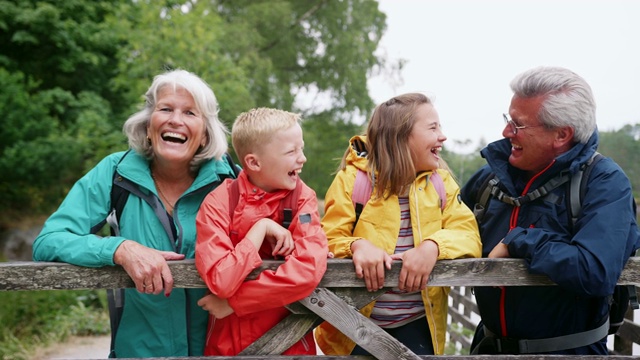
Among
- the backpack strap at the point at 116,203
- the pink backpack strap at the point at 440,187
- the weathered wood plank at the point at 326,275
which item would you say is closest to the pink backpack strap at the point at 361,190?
the pink backpack strap at the point at 440,187

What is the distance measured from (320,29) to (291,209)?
17.1 meters

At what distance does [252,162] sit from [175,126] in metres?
0.45

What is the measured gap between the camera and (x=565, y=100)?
257cm

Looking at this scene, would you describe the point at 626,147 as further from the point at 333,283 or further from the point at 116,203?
the point at 116,203

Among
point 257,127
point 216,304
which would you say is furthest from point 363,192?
point 216,304

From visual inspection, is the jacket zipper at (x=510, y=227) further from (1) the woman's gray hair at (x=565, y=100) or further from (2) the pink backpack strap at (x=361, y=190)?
(2) the pink backpack strap at (x=361, y=190)

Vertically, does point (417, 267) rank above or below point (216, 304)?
above

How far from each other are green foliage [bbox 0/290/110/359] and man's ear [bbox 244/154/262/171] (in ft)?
18.3

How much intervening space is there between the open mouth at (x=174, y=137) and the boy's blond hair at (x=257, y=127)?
27 centimetres

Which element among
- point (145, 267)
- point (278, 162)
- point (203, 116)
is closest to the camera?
point (145, 267)

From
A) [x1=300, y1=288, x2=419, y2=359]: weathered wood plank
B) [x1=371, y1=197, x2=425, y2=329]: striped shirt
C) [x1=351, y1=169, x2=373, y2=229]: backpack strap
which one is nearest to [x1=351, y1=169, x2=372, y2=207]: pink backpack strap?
[x1=351, y1=169, x2=373, y2=229]: backpack strap

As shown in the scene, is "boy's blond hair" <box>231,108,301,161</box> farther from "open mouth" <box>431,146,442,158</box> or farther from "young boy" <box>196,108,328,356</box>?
"open mouth" <box>431,146,442,158</box>

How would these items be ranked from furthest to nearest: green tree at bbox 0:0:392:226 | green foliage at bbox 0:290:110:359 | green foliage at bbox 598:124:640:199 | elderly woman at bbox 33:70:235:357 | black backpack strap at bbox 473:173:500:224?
green tree at bbox 0:0:392:226 < green foliage at bbox 598:124:640:199 < green foliage at bbox 0:290:110:359 < black backpack strap at bbox 473:173:500:224 < elderly woman at bbox 33:70:235:357

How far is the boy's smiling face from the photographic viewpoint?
2.38 meters
